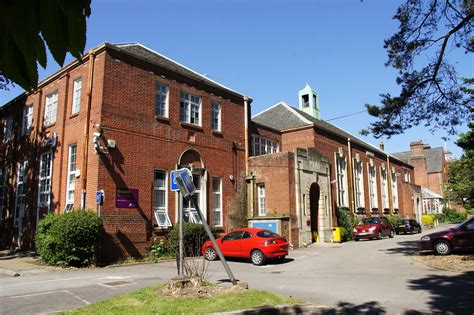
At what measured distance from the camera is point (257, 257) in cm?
1664

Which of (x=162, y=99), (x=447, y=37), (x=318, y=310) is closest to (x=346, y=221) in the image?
(x=162, y=99)

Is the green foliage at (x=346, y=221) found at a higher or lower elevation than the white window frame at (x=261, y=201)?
lower

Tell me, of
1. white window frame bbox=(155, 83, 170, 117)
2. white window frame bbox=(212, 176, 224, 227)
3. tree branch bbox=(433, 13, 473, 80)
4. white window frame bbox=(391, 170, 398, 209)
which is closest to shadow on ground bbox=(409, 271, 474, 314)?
tree branch bbox=(433, 13, 473, 80)

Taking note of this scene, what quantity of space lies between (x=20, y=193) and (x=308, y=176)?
17.8 m

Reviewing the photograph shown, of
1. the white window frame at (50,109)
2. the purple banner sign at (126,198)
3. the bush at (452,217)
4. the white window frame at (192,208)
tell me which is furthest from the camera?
the bush at (452,217)

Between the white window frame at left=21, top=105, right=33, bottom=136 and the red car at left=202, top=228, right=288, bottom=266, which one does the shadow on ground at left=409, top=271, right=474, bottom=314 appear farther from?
the white window frame at left=21, top=105, right=33, bottom=136

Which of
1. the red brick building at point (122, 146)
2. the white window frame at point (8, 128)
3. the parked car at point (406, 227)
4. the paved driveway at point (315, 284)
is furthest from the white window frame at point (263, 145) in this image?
the white window frame at point (8, 128)

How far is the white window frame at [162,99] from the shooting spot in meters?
20.5

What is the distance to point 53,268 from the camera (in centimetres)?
1493

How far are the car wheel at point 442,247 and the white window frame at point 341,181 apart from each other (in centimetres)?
1566

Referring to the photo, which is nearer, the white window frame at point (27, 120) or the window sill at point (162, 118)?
the window sill at point (162, 118)

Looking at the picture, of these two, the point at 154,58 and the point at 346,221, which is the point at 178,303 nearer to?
the point at 154,58

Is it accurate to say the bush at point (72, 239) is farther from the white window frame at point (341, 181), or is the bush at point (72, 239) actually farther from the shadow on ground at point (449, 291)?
the white window frame at point (341, 181)

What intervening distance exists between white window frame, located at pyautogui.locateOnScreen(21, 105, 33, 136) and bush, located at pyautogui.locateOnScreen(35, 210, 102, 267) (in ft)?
31.4
